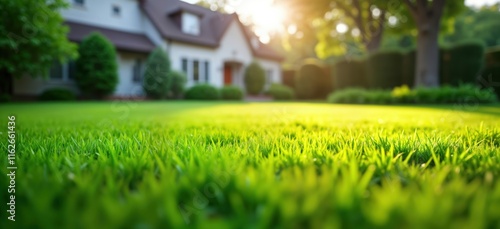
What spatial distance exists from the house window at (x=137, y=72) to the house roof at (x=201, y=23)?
239 centimetres

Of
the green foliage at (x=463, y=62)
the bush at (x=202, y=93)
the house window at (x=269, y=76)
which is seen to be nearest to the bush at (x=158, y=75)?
the bush at (x=202, y=93)

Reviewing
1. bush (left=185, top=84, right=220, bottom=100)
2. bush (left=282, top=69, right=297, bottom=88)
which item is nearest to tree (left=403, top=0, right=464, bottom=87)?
bush (left=185, top=84, right=220, bottom=100)

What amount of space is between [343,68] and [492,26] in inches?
1162

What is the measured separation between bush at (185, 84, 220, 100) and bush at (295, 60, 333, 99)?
6.04 metres

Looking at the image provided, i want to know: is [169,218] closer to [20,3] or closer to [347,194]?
[347,194]

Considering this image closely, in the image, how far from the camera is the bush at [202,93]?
17.4 m

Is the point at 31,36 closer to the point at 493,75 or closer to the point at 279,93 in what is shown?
the point at 279,93

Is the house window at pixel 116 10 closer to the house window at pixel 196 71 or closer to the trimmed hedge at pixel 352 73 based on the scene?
the house window at pixel 196 71

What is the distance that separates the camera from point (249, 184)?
88 centimetres

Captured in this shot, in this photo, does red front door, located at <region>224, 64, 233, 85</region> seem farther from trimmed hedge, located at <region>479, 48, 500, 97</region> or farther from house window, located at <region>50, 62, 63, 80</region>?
trimmed hedge, located at <region>479, 48, 500, 97</region>

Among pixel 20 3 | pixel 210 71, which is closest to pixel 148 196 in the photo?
pixel 20 3

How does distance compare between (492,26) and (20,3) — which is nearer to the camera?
(20,3)

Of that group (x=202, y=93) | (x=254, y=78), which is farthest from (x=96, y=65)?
(x=254, y=78)

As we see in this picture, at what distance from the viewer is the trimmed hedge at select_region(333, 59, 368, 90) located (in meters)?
17.8
